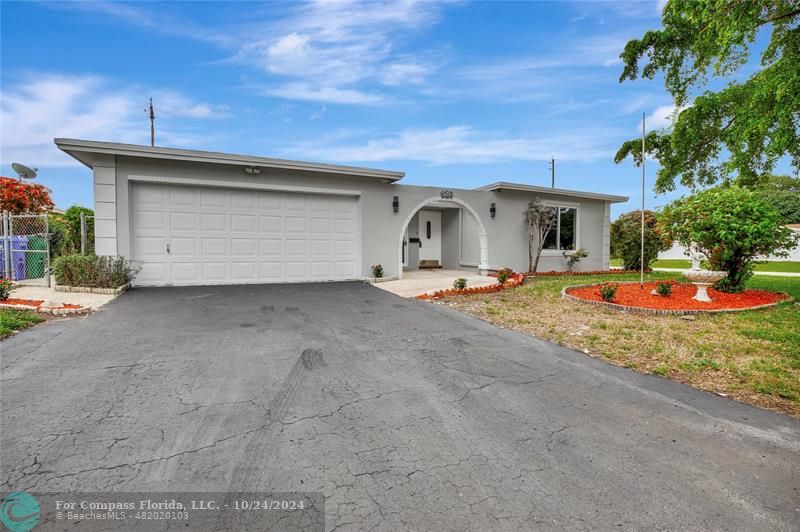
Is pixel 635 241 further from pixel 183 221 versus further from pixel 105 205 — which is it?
pixel 105 205

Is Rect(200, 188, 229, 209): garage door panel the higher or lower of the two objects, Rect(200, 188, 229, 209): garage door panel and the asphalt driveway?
the higher

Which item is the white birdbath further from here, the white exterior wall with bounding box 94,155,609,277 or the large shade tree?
the white exterior wall with bounding box 94,155,609,277

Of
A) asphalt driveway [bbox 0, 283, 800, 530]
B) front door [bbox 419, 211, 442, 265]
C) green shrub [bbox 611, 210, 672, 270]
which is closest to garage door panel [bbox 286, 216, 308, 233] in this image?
front door [bbox 419, 211, 442, 265]

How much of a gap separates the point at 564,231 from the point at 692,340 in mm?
9758

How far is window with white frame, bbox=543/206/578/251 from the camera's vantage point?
1361cm

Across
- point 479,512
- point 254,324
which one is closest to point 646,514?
point 479,512

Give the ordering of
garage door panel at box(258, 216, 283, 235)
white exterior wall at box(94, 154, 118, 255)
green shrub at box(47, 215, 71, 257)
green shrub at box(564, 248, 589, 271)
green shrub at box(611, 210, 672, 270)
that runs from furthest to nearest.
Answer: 1. green shrub at box(564, 248, 589, 271)
2. green shrub at box(611, 210, 672, 270)
3. green shrub at box(47, 215, 71, 257)
4. garage door panel at box(258, 216, 283, 235)
5. white exterior wall at box(94, 154, 118, 255)

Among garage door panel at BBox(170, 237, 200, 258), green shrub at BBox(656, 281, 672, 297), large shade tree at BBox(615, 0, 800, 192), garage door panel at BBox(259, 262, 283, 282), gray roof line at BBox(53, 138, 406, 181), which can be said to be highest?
large shade tree at BBox(615, 0, 800, 192)

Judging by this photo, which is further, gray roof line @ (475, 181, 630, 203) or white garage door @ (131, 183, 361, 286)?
gray roof line @ (475, 181, 630, 203)

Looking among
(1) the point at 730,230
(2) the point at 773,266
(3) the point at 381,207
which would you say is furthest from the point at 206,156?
(2) the point at 773,266

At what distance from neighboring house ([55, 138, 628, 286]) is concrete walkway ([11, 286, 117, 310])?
4.26 ft

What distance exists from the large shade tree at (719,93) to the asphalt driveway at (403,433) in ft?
22.3

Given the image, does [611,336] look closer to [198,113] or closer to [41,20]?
[41,20]

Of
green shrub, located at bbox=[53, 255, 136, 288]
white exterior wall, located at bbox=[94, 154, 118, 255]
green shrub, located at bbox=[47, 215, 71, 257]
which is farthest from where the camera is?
green shrub, located at bbox=[47, 215, 71, 257]
